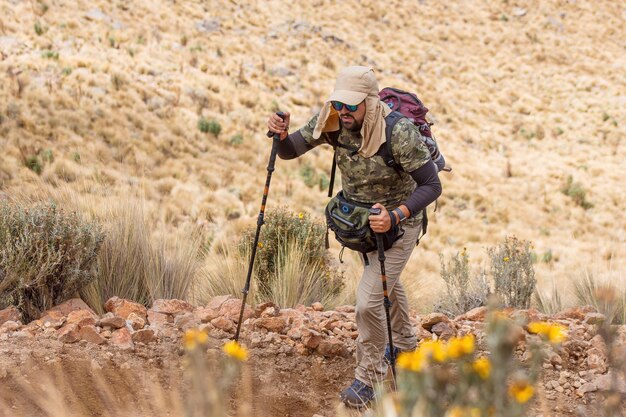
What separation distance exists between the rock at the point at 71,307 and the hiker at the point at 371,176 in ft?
5.82

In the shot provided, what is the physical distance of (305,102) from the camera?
20625mm

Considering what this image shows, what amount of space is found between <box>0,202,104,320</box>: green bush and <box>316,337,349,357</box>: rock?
1687 mm

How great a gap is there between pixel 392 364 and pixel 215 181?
10418 mm

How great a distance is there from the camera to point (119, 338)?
435cm

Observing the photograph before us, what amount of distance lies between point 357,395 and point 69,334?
1.81 meters

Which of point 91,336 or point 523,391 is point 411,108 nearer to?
point 91,336

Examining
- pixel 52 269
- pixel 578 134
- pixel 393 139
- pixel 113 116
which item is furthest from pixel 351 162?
pixel 578 134

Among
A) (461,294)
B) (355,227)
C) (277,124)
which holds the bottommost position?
(461,294)

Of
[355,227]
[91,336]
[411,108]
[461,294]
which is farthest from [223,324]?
[461,294]

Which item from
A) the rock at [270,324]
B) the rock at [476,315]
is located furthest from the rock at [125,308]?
the rock at [476,315]

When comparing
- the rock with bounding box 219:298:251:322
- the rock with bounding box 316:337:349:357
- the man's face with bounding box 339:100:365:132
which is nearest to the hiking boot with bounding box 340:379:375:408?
the rock with bounding box 316:337:349:357

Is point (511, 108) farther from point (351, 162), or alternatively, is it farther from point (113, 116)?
point (351, 162)

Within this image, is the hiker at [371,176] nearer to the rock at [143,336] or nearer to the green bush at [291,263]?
the rock at [143,336]

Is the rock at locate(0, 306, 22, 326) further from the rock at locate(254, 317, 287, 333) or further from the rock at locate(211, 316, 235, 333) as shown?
the rock at locate(254, 317, 287, 333)
